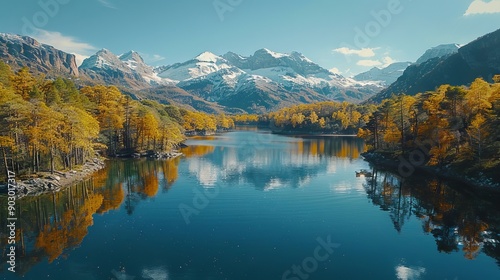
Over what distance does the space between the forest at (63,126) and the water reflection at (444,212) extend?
6016cm

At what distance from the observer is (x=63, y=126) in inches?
2694

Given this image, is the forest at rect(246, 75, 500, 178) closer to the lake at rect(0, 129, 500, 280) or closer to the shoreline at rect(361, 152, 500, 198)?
the shoreline at rect(361, 152, 500, 198)

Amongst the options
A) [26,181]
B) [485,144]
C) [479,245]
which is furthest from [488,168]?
[26,181]

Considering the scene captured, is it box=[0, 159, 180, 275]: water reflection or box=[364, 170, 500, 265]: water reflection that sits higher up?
box=[0, 159, 180, 275]: water reflection

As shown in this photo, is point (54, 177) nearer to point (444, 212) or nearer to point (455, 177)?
point (444, 212)

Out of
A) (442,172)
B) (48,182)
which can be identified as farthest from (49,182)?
(442,172)

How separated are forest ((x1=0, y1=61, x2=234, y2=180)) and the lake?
9.98 metres

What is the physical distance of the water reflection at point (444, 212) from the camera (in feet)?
122

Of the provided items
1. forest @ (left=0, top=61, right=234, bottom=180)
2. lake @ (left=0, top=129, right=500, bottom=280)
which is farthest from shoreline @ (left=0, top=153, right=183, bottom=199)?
lake @ (left=0, top=129, right=500, bottom=280)

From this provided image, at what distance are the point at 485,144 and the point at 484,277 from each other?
43145mm

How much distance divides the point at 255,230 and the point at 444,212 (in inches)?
1139

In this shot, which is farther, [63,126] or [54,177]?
[63,126]

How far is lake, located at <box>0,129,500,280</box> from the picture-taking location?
99.3ft

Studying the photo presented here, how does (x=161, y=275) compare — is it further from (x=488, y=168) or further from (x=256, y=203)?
(x=488, y=168)
